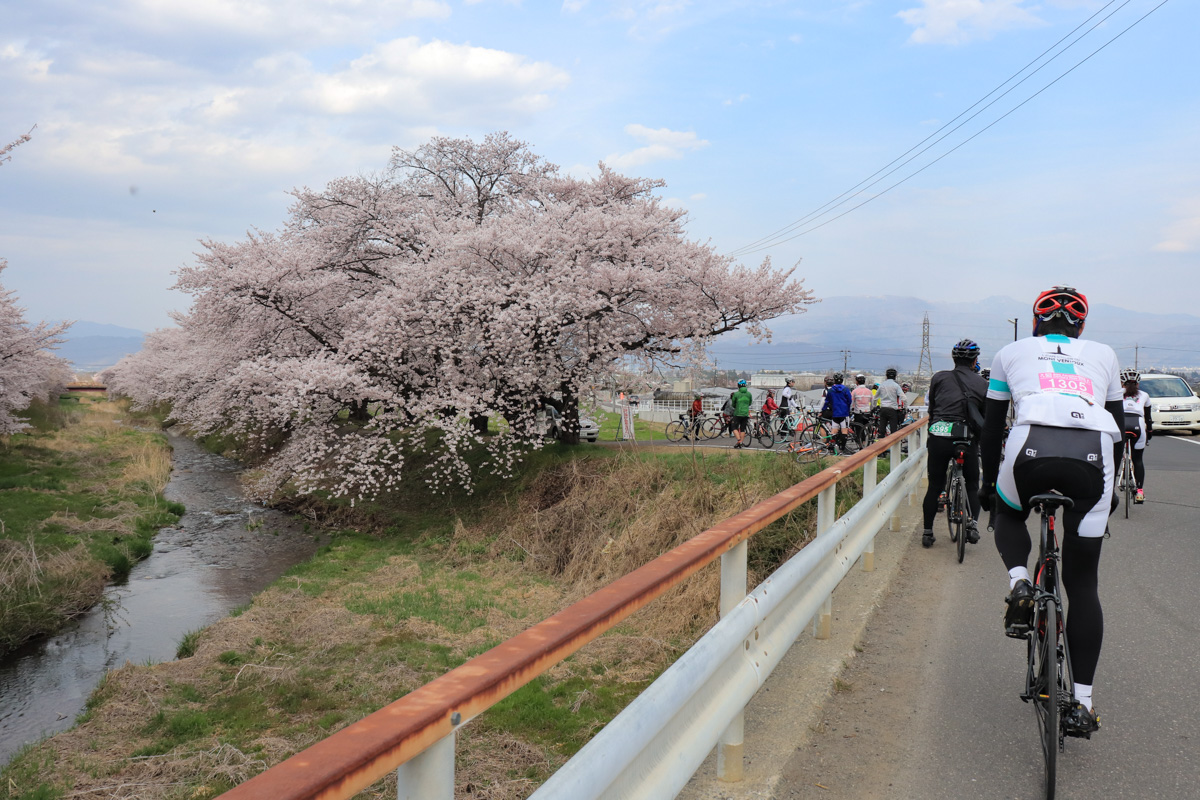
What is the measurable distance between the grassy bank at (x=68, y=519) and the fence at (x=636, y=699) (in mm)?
12283

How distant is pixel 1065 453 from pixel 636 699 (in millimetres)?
2566

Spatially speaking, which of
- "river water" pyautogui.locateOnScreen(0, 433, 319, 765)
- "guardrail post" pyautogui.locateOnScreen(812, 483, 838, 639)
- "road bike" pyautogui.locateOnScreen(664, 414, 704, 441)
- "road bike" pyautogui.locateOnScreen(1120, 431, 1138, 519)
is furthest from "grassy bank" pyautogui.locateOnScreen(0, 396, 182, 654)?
"road bike" pyautogui.locateOnScreen(1120, 431, 1138, 519)

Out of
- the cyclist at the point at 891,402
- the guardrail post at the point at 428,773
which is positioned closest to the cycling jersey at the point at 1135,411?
the cyclist at the point at 891,402

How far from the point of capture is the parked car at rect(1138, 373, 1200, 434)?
2359cm

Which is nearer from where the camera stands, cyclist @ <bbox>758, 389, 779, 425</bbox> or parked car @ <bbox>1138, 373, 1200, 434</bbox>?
cyclist @ <bbox>758, 389, 779, 425</bbox>

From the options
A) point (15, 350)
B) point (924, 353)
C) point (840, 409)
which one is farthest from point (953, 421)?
point (924, 353)

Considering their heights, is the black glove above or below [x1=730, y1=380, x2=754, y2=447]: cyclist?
above

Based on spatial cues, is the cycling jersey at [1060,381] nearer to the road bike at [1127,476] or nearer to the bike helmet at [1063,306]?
the bike helmet at [1063,306]

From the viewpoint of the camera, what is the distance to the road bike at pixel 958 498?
24.5ft

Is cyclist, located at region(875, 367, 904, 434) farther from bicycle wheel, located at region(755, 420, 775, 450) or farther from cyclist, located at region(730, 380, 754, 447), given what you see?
bicycle wheel, located at region(755, 420, 775, 450)

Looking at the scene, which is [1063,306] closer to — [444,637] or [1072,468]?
[1072,468]

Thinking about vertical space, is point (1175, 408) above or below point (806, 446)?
above

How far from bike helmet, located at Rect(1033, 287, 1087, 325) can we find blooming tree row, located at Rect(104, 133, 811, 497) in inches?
521

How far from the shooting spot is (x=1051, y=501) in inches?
141
